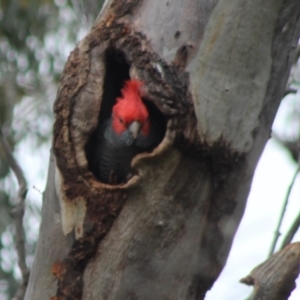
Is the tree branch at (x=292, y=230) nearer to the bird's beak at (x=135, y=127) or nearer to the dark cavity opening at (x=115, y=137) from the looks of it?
the dark cavity opening at (x=115, y=137)

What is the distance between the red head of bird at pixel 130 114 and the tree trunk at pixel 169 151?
51cm

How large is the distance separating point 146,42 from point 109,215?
0.72m

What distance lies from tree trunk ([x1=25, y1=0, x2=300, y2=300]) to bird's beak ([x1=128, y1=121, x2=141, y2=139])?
31.3 inches

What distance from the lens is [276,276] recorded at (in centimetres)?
239

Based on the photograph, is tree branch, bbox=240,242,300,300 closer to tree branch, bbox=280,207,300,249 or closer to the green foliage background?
tree branch, bbox=280,207,300,249

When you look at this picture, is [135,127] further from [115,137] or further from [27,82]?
[27,82]

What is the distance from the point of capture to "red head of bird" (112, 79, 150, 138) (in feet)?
11.1

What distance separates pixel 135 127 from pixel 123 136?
0.16 m

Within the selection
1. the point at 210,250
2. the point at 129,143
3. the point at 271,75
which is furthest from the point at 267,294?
the point at 129,143

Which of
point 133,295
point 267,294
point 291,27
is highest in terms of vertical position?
point 291,27

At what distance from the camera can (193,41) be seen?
2715mm

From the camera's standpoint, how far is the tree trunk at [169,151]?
8.55ft

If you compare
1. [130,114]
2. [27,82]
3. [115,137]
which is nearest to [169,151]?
[130,114]

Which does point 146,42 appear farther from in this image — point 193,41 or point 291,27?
point 291,27
